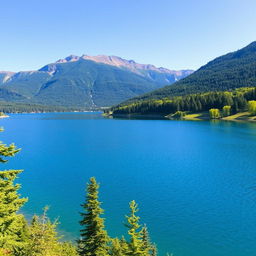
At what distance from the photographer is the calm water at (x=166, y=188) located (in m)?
37.6

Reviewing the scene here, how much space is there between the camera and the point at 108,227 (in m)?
40.6

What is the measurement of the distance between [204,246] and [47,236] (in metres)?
23.1

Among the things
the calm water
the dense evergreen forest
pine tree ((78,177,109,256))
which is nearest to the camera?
the dense evergreen forest

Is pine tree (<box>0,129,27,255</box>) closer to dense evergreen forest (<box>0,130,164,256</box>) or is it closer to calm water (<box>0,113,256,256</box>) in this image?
dense evergreen forest (<box>0,130,164,256</box>)

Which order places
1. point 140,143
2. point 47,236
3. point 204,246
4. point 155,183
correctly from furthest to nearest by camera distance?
point 140,143 < point 155,183 < point 204,246 < point 47,236

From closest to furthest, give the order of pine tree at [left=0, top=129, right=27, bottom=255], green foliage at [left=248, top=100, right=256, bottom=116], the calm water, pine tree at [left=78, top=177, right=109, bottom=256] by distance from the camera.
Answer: pine tree at [left=0, top=129, right=27, bottom=255]
pine tree at [left=78, top=177, right=109, bottom=256]
the calm water
green foliage at [left=248, top=100, right=256, bottom=116]

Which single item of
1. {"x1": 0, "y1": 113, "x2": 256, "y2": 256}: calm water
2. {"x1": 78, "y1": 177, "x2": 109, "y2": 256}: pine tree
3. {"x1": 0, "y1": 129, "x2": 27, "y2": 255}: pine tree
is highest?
{"x1": 0, "y1": 129, "x2": 27, "y2": 255}: pine tree

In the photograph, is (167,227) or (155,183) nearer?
(167,227)

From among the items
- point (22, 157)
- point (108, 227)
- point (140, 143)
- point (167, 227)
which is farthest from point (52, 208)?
point (140, 143)

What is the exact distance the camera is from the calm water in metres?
37.6

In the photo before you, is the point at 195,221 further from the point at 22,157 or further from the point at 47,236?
the point at 22,157

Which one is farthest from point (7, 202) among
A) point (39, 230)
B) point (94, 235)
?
point (94, 235)

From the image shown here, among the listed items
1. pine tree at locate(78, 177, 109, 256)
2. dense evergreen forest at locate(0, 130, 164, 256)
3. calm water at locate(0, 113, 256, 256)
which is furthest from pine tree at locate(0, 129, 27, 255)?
calm water at locate(0, 113, 256, 256)

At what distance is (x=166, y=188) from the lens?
56656 millimetres
